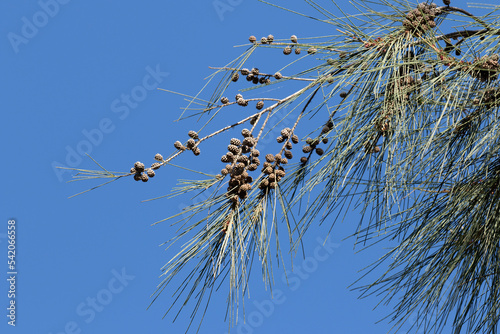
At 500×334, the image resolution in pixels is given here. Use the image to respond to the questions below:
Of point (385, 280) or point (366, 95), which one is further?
point (385, 280)

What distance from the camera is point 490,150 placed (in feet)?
4.47

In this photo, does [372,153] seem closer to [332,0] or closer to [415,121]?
[415,121]

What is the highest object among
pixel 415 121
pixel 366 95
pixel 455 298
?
pixel 366 95

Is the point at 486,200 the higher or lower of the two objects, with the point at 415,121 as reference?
lower

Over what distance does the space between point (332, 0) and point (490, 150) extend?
1.44 ft

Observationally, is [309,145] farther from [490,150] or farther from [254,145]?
[490,150]

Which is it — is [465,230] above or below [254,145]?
below

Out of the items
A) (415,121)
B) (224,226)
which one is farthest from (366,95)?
(224,226)

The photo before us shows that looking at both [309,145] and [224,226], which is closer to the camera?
[224,226]

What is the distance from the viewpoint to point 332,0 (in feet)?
4.58

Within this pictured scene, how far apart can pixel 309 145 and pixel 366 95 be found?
0.17 meters

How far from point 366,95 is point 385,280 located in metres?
0.42

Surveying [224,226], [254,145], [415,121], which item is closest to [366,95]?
[415,121]

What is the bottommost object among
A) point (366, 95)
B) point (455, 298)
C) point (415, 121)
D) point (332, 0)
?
point (455, 298)
